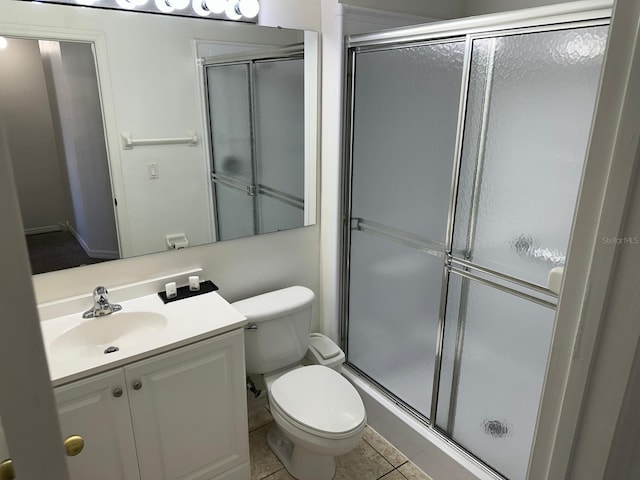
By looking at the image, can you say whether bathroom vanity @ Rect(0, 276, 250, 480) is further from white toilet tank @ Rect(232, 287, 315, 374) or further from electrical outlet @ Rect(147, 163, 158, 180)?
electrical outlet @ Rect(147, 163, 158, 180)

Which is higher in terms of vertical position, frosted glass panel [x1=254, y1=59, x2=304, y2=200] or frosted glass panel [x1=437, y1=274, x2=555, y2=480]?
frosted glass panel [x1=254, y1=59, x2=304, y2=200]

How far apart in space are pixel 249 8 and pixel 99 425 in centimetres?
176

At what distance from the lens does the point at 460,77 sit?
1.80 metres

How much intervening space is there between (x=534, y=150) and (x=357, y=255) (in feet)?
3.42

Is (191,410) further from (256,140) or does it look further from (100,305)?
(256,140)

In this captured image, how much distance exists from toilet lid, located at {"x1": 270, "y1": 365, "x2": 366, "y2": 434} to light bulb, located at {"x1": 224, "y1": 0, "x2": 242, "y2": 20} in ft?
5.21

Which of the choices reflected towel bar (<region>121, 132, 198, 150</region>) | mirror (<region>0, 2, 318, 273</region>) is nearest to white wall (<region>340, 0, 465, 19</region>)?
mirror (<region>0, 2, 318, 273</region>)

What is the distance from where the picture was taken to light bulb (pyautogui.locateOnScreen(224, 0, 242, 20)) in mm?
1960

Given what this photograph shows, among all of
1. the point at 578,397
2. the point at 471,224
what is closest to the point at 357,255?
the point at 471,224

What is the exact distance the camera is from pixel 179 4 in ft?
6.06

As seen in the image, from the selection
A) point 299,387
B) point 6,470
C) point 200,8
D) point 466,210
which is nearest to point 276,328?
point 299,387

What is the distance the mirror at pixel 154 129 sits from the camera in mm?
1608

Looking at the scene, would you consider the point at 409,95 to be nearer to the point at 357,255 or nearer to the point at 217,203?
the point at 357,255

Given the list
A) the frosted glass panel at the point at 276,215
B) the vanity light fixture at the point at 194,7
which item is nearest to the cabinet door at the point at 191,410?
the frosted glass panel at the point at 276,215
